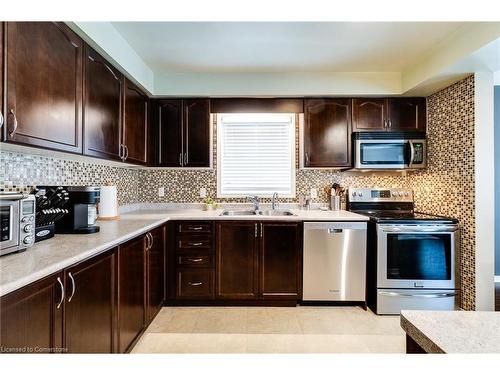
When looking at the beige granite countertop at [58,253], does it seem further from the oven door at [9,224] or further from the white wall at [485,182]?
the white wall at [485,182]

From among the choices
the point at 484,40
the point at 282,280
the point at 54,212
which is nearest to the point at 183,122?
the point at 54,212

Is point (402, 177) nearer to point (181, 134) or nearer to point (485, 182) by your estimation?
point (485, 182)

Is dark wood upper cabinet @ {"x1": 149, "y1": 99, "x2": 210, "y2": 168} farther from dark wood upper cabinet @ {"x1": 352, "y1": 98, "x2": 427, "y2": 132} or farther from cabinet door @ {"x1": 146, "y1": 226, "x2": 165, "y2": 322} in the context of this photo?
dark wood upper cabinet @ {"x1": 352, "y1": 98, "x2": 427, "y2": 132}

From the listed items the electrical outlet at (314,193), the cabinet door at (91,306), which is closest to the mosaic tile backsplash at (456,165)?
the electrical outlet at (314,193)

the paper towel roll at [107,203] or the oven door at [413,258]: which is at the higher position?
the paper towel roll at [107,203]

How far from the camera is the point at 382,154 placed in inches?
123

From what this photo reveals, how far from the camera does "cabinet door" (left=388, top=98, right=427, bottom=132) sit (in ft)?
10.4

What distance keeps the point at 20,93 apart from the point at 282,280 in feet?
8.07

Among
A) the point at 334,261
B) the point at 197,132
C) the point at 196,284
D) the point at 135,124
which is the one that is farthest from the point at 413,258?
the point at 135,124

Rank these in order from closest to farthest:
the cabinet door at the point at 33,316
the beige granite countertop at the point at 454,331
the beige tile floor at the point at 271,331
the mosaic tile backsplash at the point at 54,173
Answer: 1. the beige granite countertop at the point at 454,331
2. the cabinet door at the point at 33,316
3. the mosaic tile backsplash at the point at 54,173
4. the beige tile floor at the point at 271,331

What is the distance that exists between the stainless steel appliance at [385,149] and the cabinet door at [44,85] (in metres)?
2.60

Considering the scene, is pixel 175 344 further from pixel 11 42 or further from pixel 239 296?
pixel 11 42

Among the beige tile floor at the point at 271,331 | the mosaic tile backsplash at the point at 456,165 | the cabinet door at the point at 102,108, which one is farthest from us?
the mosaic tile backsplash at the point at 456,165

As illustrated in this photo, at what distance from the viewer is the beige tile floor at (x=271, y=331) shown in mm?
2160
